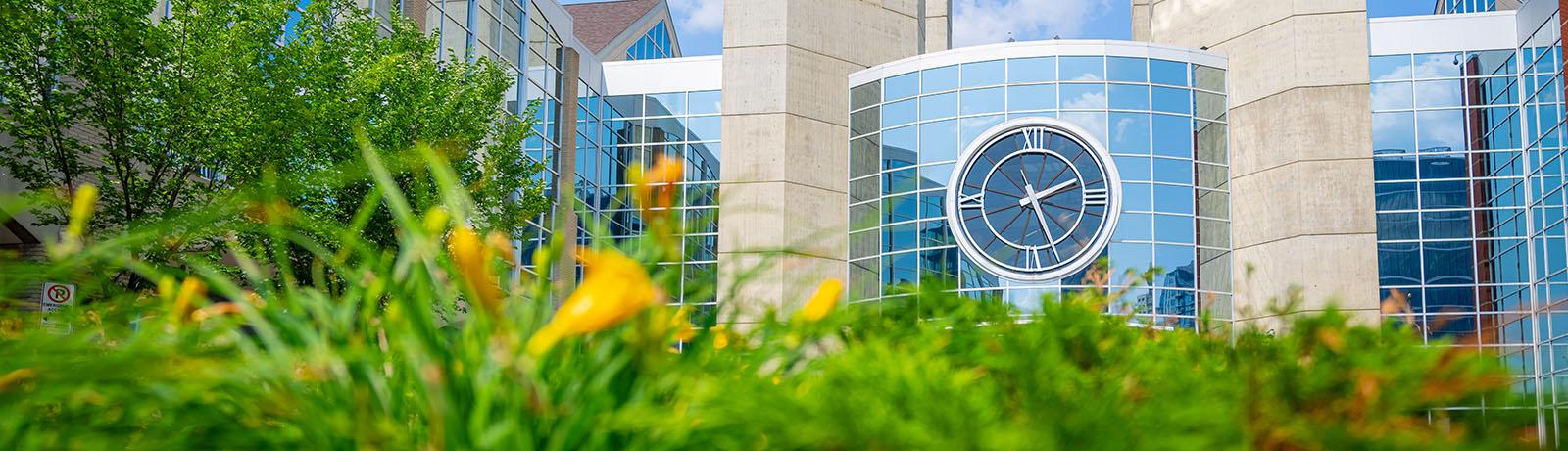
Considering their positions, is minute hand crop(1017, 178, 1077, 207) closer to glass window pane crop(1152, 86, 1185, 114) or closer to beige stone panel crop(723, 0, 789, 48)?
glass window pane crop(1152, 86, 1185, 114)

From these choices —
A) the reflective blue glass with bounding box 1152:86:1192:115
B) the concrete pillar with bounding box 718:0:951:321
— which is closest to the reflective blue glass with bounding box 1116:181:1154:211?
the reflective blue glass with bounding box 1152:86:1192:115

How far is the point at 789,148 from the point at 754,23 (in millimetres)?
3029

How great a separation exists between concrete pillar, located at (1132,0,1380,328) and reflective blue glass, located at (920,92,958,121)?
6134mm

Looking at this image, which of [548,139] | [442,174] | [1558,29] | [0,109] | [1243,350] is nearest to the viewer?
[442,174]

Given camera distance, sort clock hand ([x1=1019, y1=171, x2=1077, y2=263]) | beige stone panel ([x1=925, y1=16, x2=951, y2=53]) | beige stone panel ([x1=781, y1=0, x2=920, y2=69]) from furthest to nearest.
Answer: beige stone panel ([x1=925, y1=16, x2=951, y2=53]) → beige stone panel ([x1=781, y1=0, x2=920, y2=69]) → clock hand ([x1=1019, y1=171, x2=1077, y2=263])

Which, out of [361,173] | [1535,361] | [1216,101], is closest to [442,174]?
[361,173]

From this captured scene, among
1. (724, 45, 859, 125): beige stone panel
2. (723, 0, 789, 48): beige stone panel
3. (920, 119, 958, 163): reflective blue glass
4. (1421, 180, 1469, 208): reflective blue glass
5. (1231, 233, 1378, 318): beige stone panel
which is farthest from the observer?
(723, 0, 789, 48): beige stone panel

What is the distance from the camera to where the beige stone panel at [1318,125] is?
75.3ft

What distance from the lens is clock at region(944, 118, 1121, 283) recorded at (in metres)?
22.0

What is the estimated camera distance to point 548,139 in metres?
28.0

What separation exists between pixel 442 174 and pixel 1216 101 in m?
25.2

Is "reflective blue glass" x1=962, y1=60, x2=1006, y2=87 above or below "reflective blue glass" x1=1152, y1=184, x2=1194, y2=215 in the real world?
above

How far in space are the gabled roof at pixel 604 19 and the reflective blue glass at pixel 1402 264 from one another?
21.7 meters

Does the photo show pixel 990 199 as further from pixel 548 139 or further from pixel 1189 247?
pixel 548 139
